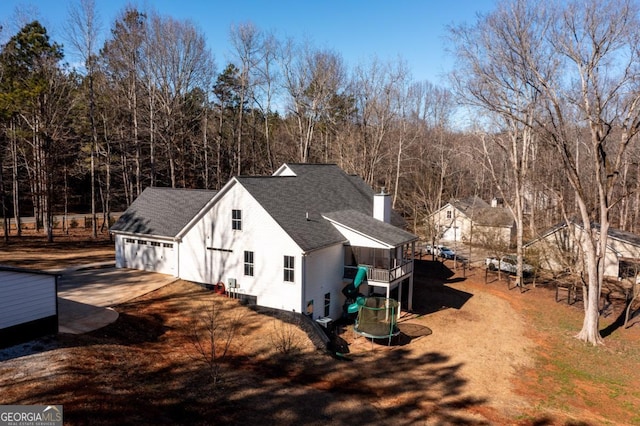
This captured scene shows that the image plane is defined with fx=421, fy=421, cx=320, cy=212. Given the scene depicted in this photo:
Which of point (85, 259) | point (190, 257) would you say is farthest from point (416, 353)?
point (85, 259)

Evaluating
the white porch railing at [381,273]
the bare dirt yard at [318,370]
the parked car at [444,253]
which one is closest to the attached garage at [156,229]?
the bare dirt yard at [318,370]

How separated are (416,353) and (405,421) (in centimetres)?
745

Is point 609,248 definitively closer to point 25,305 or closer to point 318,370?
point 318,370

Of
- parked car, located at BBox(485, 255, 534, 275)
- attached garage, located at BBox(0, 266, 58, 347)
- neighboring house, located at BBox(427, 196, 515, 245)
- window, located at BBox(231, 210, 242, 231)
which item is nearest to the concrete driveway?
attached garage, located at BBox(0, 266, 58, 347)

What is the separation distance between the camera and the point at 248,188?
22.4m

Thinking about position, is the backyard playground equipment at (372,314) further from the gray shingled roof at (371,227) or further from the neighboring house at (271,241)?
the gray shingled roof at (371,227)

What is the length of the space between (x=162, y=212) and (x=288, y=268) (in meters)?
11.4

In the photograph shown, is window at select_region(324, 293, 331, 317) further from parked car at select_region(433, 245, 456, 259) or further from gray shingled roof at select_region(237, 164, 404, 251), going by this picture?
parked car at select_region(433, 245, 456, 259)

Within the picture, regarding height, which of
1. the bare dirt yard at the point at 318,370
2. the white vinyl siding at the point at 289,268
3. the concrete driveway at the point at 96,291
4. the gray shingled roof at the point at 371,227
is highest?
the gray shingled roof at the point at 371,227

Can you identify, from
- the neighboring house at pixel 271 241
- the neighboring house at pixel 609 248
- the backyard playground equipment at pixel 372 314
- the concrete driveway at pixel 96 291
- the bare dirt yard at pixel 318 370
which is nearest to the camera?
the bare dirt yard at pixel 318 370

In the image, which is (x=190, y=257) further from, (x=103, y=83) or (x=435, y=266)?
(x=103, y=83)

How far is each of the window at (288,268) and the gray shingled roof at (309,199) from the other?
3.77 feet

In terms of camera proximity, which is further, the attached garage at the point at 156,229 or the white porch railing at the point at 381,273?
the attached garage at the point at 156,229

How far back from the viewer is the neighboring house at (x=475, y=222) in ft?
138
